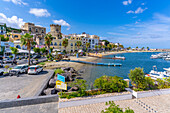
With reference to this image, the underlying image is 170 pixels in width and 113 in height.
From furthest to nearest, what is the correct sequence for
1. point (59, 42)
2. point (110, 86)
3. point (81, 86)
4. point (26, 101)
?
point (59, 42) < point (110, 86) < point (81, 86) < point (26, 101)

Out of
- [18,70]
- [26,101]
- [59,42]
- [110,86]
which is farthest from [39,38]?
[110,86]

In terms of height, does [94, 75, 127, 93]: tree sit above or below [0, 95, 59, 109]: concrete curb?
above

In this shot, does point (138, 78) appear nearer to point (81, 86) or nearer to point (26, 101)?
point (81, 86)

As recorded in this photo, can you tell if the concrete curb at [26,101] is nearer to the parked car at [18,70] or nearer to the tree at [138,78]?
the tree at [138,78]

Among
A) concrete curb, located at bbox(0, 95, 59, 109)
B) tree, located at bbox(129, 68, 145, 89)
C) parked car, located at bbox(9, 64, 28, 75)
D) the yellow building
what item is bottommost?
concrete curb, located at bbox(0, 95, 59, 109)

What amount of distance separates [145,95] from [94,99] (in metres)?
5.57

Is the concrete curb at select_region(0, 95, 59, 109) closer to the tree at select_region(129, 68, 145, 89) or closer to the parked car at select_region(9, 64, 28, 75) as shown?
the tree at select_region(129, 68, 145, 89)

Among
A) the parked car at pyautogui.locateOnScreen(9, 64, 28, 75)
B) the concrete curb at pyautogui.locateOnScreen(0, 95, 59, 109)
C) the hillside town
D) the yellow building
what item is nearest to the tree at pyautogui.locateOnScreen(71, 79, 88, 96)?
the concrete curb at pyautogui.locateOnScreen(0, 95, 59, 109)

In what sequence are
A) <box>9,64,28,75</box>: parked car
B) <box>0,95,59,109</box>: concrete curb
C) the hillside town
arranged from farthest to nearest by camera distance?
the hillside town
<box>9,64,28,75</box>: parked car
<box>0,95,59,109</box>: concrete curb

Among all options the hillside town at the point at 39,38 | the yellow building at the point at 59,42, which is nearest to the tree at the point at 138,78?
the hillside town at the point at 39,38

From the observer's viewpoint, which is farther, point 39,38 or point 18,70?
point 39,38

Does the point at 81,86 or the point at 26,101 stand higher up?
the point at 81,86

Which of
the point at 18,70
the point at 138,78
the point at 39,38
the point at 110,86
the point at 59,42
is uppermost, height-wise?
the point at 39,38

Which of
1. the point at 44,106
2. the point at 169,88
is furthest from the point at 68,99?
the point at 169,88
